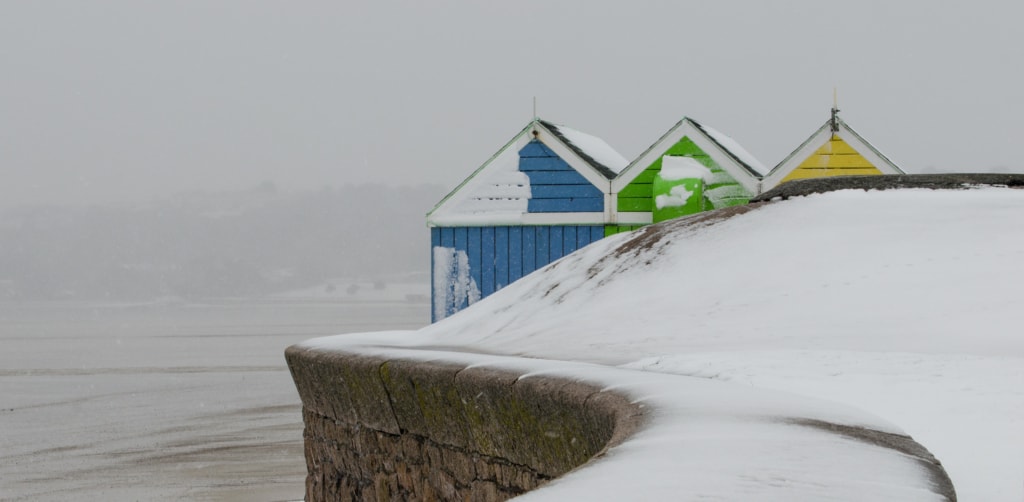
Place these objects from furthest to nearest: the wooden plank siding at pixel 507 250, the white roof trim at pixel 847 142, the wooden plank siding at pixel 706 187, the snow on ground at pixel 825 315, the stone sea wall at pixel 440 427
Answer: the wooden plank siding at pixel 507 250 → the wooden plank siding at pixel 706 187 → the white roof trim at pixel 847 142 → the stone sea wall at pixel 440 427 → the snow on ground at pixel 825 315

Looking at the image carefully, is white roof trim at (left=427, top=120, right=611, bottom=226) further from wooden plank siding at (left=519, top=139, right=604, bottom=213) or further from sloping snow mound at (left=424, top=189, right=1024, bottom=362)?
sloping snow mound at (left=424, top=189, right=1024, bottom=362)

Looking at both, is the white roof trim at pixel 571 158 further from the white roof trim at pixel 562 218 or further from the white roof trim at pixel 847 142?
the white roof trim at pixel 847 142

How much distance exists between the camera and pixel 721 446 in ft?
8.27

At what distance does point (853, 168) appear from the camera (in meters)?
12.0

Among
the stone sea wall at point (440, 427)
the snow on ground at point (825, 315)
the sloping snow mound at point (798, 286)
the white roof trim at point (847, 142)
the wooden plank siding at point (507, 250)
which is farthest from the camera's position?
the wooden plank siding at point (507, 250)

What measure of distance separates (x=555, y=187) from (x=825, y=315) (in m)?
7.43

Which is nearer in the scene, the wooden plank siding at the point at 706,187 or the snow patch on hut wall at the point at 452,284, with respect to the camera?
the wooden plank siding at the point at 706,187

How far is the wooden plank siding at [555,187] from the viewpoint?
12672 mm

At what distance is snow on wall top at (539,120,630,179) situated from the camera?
41.9 feet

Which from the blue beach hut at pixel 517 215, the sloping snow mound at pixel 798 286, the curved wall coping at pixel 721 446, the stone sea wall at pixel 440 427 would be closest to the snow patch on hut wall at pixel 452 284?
the blue beach hut at pixel 517 215

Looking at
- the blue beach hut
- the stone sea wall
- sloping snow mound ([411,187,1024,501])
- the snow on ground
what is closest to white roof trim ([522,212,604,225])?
the blue beach hut

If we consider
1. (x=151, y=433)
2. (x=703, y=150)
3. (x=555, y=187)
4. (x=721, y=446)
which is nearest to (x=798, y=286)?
(x=721, y=446)

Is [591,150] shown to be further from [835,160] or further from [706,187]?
[835,160]

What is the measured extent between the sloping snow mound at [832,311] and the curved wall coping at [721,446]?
0.36 meters
